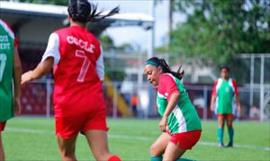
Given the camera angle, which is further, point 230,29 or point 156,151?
point 230,29

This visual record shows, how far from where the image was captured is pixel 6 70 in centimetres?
689

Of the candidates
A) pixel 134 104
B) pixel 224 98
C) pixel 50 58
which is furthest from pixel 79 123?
pixel 134 104

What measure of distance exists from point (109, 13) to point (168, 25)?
53777 mm

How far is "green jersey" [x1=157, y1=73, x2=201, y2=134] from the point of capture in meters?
8.44

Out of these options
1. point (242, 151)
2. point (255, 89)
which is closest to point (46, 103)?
point (255, 89)

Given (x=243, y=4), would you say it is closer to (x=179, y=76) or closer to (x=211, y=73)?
(x=211, y=73)

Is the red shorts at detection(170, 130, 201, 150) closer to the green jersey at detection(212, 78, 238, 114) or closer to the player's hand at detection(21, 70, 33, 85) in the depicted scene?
the player's hand at detection(21, 70, 33, 85)

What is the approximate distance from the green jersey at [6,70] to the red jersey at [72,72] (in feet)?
1.27

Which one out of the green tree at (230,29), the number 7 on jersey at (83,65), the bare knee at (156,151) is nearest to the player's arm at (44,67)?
the number 7 on jersey at (83,65)

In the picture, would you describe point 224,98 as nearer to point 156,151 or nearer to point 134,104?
point 156,151

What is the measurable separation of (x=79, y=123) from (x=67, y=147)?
0.31 meters

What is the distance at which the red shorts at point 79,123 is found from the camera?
6.82 m

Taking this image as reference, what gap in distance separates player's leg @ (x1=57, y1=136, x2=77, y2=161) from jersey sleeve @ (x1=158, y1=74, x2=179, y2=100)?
1729 millimetres

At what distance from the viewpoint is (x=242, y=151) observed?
629 inches
